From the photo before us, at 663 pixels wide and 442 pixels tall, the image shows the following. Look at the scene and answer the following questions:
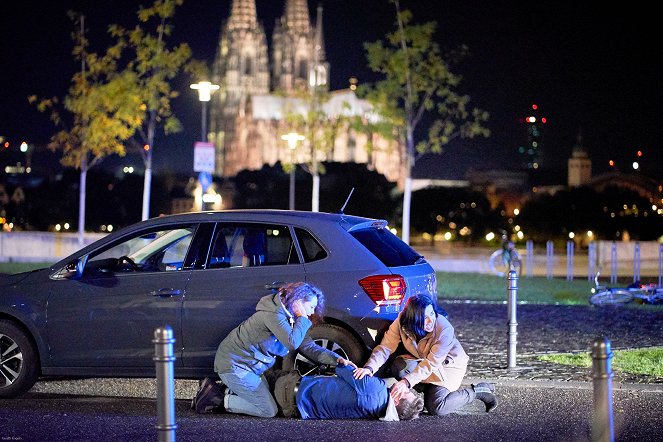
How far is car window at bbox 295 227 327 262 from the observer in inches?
401

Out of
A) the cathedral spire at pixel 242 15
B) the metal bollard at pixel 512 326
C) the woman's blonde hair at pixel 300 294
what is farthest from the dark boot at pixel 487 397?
the cathedral spire at pixel 242 15

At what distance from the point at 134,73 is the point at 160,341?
3076 cm

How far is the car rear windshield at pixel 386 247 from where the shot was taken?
33.6 feet

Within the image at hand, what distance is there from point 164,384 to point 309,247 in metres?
3.61

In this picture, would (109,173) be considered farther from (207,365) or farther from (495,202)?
(207,365)

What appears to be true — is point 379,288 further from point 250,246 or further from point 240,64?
point 240,64

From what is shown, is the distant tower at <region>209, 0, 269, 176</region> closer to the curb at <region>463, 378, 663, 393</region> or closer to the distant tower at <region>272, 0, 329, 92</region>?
the distant tower at <region>272, 0, 329, 92</region>

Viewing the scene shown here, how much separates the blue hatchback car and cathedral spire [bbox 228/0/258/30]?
183995 mm

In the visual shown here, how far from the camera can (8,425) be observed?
9.07m

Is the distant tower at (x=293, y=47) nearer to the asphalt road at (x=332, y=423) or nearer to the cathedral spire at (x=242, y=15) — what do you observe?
the cathedral spire at (x=242, y=15)

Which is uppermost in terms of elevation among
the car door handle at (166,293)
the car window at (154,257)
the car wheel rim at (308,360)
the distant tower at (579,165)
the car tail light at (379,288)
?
the distant tower at (579,165)

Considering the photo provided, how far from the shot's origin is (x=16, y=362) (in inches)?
412

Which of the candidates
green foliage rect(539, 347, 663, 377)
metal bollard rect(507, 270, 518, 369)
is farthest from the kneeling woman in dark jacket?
green foliage rect(539, 347, 663, 377)

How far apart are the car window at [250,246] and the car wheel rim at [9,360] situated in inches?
75.7
